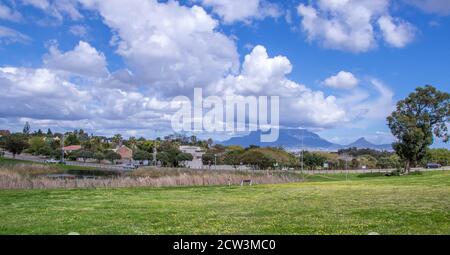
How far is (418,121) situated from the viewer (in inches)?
2452

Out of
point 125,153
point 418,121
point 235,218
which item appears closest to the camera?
point 235,218

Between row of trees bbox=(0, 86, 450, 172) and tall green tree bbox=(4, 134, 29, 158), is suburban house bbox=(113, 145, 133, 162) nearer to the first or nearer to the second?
row of trees bbox=(0, 86, 450, 172)

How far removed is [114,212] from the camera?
701 inches

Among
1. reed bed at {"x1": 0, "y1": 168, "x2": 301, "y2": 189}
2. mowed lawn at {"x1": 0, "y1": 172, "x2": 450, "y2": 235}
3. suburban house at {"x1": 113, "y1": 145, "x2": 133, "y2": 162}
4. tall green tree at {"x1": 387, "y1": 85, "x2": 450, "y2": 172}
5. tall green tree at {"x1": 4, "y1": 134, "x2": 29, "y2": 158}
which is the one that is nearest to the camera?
mowed lawn at {"x1": 0, "y1": 172, "x2": 450, "y2": 235}

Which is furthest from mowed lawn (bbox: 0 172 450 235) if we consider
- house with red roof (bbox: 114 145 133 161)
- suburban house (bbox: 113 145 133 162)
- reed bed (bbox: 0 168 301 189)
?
house with red roof (bbox: 114 145 133 161)

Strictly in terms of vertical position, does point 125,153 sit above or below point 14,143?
below

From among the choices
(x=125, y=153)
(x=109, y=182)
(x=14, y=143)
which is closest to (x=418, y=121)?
(x=109, y=182)

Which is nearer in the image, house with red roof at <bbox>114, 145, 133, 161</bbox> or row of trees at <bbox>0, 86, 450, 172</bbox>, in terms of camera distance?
row of trees at <bbox>0, 86, 450, 172</bbox>

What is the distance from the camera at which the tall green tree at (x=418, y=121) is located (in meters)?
59.9

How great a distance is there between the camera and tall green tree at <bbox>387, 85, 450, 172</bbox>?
2359 inches

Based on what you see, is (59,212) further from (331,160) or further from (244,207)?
(331,160)

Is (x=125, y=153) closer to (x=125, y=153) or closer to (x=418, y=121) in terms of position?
(x=125, y=153)

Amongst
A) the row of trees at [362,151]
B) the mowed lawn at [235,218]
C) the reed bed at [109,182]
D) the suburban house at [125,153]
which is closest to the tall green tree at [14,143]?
the row of trees at [362,151]
